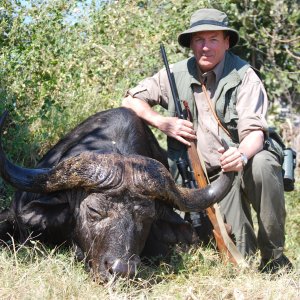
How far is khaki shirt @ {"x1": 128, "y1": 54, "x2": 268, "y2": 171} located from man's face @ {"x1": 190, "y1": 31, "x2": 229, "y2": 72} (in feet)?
0.25

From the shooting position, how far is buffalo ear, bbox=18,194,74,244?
20.4ft

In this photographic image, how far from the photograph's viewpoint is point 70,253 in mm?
6191

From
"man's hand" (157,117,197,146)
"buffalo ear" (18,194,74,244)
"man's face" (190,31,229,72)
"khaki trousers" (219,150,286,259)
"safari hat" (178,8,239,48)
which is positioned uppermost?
"safari hat" (178,8,239,48)

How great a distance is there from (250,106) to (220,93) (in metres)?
0.34

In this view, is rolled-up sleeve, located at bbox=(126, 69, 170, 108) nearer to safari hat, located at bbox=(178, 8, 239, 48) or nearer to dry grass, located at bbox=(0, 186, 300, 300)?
safari hat, located at bbox=(178, 8, 239, 48)

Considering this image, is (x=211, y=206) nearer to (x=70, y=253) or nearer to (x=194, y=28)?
(x=70, y=253)

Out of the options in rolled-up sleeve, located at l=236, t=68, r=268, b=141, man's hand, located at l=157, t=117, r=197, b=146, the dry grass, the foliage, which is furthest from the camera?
the foliage

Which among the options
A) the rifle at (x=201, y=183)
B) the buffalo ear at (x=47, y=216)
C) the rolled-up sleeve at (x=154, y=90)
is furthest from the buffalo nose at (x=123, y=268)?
the rolled-up sleeve at (x=154, y=90)

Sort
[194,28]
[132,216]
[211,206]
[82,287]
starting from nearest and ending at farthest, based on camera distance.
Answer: [82,287], [132,216], [211,206], [194,28]

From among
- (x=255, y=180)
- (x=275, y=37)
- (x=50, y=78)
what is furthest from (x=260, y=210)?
(x=275, y=37)

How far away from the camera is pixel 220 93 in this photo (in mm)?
7023

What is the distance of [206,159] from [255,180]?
59 cm

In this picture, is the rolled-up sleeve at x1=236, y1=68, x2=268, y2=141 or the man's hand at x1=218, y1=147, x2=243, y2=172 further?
the rolled-up sleeve at x1=236, y1=68, x2=268, y2=141

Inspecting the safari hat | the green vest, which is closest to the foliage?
the green vest
